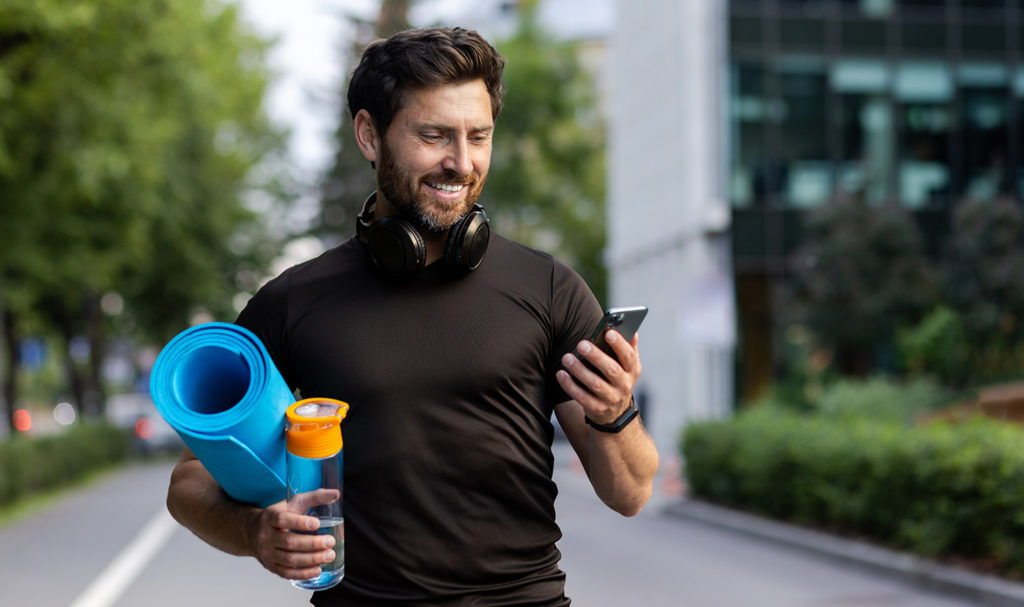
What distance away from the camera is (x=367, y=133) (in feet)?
9.48

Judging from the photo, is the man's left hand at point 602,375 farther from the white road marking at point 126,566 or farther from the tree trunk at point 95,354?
the tree trunk at point 95,354

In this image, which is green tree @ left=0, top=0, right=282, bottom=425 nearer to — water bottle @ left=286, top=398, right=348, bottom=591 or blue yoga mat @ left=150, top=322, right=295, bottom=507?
blue yoga mat @ left=150, top=322, right=295, bottom=507

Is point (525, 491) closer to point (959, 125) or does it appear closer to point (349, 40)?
point (959, 125)

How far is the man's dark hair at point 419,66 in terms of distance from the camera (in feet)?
8.91

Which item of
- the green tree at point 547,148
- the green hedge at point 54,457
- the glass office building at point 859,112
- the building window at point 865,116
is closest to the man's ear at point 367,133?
the green hedge at point 54,457

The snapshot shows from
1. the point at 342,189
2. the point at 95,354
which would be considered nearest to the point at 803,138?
the point at 95,354

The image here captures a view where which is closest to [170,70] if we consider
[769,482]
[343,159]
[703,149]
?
[769,482]

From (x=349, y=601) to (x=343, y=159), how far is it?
4469 centimetres

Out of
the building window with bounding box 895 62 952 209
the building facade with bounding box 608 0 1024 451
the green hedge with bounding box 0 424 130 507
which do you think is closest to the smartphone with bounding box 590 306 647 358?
the green hedge with bounding box 0 424 130 507

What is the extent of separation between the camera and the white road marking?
10.2m

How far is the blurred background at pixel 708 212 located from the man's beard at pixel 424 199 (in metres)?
0.39

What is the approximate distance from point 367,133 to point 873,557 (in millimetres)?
9759

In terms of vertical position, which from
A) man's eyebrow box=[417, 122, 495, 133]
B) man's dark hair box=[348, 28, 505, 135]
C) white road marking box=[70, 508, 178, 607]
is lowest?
white road marking box=[70, 508, 178, 607]

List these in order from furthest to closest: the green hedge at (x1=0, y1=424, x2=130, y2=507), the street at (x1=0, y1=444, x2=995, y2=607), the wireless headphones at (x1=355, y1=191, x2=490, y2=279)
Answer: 1. the green hedge at (x1=0, y1=424, x2=130, y2=507)
2. the street at (x1=0, y1=444, x2=995, y2=607)
3. the wireless headphones at (x1=355, y1=191, x2=490, y2=279)
